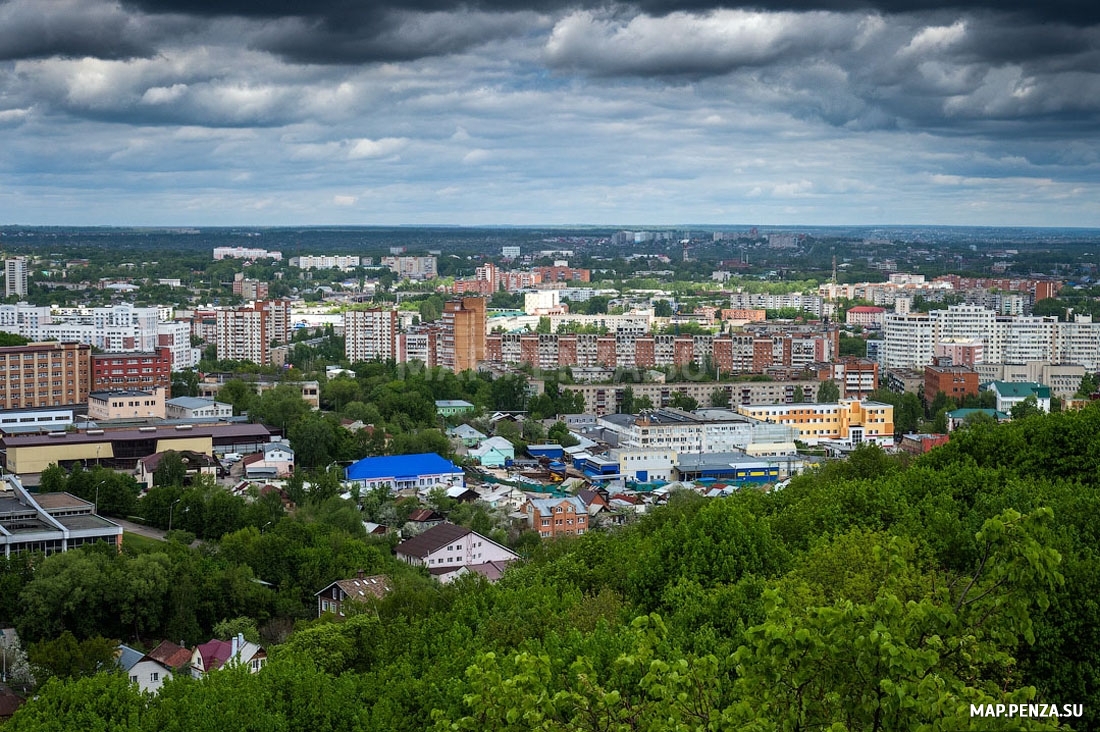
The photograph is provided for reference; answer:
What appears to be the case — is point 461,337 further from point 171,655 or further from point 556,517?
point 171,655

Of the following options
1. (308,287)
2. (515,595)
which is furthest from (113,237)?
(515,595)

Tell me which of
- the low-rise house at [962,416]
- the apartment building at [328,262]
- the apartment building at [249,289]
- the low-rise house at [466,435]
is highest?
the apartment building at [328,262]

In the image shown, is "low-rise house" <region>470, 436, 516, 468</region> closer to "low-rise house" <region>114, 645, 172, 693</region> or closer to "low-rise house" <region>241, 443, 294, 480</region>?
"low-rise house" <region>241, 443, 294, 480</region>

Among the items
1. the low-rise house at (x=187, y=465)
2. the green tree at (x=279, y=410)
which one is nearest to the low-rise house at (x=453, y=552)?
the low-rise house at (x=187, y=465)

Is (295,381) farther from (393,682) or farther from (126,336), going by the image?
(393,682)

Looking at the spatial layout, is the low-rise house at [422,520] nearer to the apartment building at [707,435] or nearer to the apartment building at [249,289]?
the apartment building at [707,435]

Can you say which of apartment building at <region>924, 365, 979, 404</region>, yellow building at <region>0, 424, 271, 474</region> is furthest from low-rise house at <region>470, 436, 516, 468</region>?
apartment building at <region>924, 365, 979, 404</region>
